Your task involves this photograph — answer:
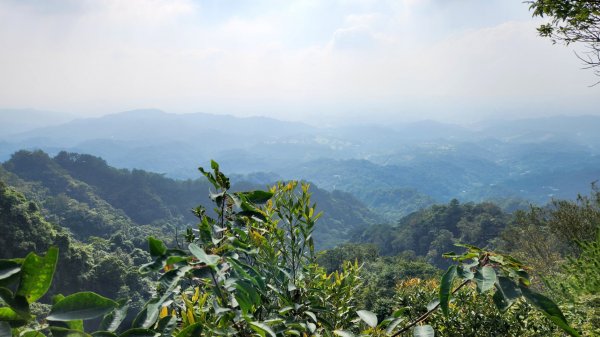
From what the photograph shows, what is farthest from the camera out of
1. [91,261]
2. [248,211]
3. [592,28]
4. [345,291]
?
[91,261]

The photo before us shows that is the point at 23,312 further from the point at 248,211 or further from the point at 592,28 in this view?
the point at 592,28

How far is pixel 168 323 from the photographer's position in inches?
31.3

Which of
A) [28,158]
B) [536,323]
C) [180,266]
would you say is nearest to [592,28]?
[536,323]

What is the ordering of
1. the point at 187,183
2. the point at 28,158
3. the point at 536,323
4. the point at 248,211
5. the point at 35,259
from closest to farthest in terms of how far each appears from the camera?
1. the point at 35,259
2. the point at 248,211
3. the point at 536,323
4. the point at 28,158
5. the point at 187,183

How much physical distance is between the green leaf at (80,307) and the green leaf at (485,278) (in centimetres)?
65

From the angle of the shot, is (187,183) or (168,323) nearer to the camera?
(168,323)

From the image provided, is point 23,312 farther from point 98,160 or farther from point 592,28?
point 98,160

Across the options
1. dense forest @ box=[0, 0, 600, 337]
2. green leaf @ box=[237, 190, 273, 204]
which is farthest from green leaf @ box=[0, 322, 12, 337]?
green leaf @ box=[237, 190, 273, 204]

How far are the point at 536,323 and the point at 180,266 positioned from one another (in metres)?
3.60

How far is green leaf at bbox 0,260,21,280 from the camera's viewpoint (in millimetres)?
A: 525

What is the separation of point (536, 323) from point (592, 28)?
5.76m

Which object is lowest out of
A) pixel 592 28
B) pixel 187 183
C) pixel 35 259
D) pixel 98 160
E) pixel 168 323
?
pixel 187 183

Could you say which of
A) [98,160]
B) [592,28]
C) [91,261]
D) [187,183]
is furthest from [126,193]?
[592,28]

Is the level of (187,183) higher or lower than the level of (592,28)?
lower
